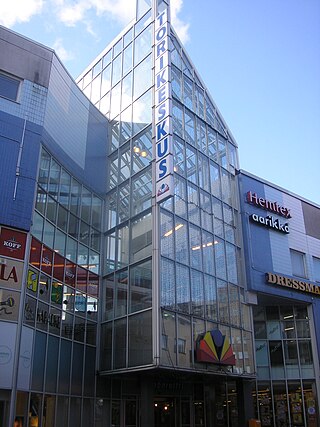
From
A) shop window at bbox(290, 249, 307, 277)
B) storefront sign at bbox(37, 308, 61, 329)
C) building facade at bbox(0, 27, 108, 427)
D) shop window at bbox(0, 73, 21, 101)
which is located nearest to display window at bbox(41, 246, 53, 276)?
building facade at bbox(0, 27, 108, 427)

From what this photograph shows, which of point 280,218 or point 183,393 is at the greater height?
point 280,218

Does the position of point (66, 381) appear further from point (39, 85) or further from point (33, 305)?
point (39, 85)

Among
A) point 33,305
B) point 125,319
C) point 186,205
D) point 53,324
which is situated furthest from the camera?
point 186,205

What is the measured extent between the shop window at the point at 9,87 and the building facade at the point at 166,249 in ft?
20.8

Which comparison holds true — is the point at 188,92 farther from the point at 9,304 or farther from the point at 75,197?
the point at 9,304

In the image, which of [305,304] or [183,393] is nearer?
[183,393]

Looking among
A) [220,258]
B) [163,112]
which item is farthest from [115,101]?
Answer: [220,258]

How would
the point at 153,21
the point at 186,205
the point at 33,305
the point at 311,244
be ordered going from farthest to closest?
1. the point at 311,244
2. the point at 153,21
3. the point at 186,205
4. the point at 33,305

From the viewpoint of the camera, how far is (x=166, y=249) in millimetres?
19969

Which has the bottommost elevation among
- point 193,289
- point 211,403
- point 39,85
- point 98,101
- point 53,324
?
point 211,403

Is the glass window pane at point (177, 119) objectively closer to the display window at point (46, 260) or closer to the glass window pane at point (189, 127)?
the glass window pane at point (189, 127)

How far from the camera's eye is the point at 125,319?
19.9 m

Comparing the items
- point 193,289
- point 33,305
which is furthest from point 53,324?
point 193,289

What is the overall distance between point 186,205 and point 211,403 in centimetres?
1047
